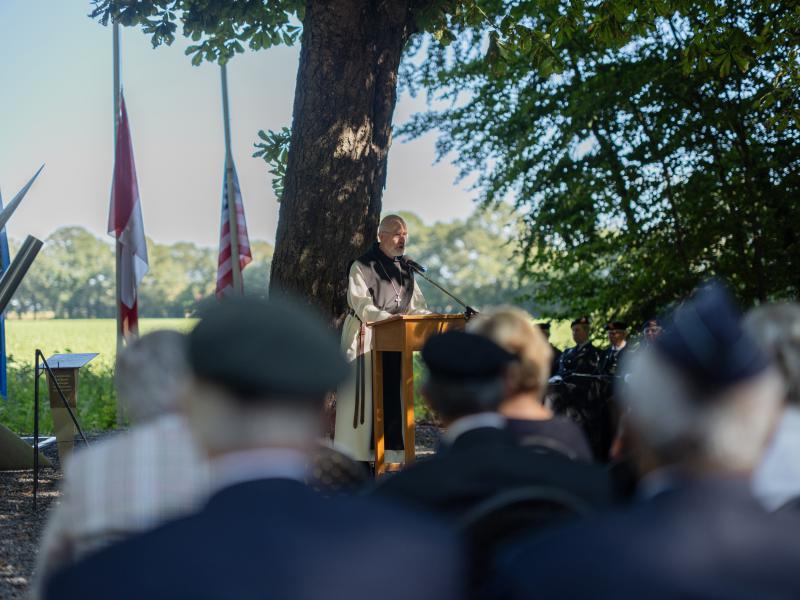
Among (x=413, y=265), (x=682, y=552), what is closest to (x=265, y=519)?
(x=682, y=552)

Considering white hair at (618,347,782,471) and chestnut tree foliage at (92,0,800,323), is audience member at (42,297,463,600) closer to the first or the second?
white hair at (618,347,782,471)

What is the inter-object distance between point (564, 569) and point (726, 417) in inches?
14.6

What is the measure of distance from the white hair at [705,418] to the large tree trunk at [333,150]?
6843 millimetres

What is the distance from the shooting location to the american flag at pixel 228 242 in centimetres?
1335

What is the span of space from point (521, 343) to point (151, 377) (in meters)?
1.06

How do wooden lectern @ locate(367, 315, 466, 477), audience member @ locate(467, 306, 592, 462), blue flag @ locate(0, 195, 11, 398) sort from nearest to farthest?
audience member @ locate(467, 306, 592, 462) → wooden lectern @ locate(367, 315, 466, 477) → blue flag @ locate(0, 195, 11, 398)

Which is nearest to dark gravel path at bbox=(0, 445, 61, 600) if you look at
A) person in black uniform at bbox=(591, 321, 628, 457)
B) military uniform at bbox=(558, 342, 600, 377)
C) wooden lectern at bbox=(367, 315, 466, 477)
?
wooden lectern at bbox=(367, 315, 466, 477)

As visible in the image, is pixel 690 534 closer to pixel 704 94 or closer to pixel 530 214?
pixel 704 94

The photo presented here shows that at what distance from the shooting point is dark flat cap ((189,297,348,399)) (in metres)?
1.65

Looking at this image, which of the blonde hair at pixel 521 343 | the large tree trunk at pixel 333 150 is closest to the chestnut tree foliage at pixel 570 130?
the large tree trunk at pixel 333 150

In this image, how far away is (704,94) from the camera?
14.5 metres

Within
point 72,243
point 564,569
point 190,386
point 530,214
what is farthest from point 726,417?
point 72,243

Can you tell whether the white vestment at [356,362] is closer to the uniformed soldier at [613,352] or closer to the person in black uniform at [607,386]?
the person in black uniform at [607,386]

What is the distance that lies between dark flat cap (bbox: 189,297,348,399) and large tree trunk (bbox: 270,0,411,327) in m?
6.77
